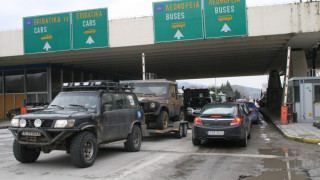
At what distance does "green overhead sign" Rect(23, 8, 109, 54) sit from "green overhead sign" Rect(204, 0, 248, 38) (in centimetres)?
637

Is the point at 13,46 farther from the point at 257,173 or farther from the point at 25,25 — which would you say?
the point at 257,173

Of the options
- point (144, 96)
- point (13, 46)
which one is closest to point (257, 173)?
point (144, 96)

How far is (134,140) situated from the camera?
9.23 m

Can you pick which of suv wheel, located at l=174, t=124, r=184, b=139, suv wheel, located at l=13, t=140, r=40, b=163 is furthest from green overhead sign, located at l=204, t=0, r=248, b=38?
suv wheel, located at l=13, t=140, r=40, b=163

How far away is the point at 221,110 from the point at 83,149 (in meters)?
5.09

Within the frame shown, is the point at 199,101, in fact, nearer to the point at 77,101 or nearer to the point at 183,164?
the point at 183,164

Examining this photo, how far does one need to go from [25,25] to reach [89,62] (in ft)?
25.4

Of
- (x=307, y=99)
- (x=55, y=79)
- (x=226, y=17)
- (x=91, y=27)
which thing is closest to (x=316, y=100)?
(x=307, y=99)

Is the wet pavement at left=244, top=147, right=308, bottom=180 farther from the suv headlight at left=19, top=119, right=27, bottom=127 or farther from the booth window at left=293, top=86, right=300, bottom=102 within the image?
the booth window at left=293, top=86, right=300, bottom=102

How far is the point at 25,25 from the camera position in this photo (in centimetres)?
2023

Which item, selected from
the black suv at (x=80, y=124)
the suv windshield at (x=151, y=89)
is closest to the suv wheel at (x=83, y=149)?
the black suv at (x=80, y=124)

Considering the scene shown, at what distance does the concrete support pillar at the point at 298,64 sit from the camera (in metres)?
21.3

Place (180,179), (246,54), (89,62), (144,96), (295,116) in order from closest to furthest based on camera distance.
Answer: (180,179)
(144,96)
(295,116)
(246,54)
(89,62)

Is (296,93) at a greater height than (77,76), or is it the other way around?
(77,76)
